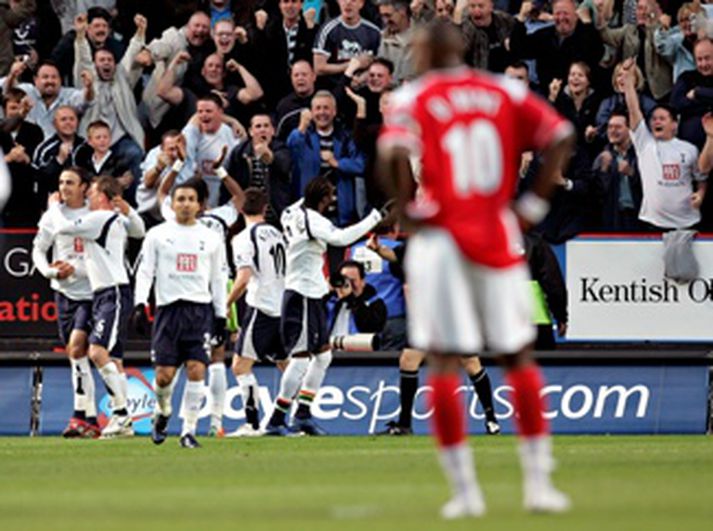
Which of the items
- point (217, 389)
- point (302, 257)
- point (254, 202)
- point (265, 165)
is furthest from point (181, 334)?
point (265, 165)

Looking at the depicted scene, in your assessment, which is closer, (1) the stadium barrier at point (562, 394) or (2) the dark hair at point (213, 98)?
(1) the stadium barrier at point (562, 394)

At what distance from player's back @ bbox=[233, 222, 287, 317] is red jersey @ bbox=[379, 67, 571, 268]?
464 inches

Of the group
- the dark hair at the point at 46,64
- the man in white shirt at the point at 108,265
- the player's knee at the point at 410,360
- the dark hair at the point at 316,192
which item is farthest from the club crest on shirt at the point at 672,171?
the dark hair at the point at 46,64

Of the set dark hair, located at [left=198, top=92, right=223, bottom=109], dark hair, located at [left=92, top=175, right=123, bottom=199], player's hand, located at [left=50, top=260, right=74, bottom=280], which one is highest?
dark hair, located at [left=198, top=92, right=223, bottom=109]

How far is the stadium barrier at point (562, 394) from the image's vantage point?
75.6 ft

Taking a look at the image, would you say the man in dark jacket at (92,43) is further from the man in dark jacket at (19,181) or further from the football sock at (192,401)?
the football sock at (192,401)

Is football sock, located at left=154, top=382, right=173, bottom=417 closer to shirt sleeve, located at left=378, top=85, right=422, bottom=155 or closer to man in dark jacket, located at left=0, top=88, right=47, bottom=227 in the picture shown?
man in dark jacket, located at left=0, top=88, right=47, bottom=227

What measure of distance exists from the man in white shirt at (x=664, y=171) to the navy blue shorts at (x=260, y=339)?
4.44m

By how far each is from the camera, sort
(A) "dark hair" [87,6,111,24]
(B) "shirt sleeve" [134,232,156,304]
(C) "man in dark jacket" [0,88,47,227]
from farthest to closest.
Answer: (A) "dark hair" [87,6,111,24], (C) "man in dark jacket" [0,88,47,227], (B) "shirt sleeve" [134,232,156,304]

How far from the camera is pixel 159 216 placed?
77.8 ft

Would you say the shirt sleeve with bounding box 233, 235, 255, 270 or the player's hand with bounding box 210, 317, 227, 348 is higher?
the shirt sleeve with bounding box 233, 235, 255, 270

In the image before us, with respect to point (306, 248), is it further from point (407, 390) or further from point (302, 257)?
point (407, 390)

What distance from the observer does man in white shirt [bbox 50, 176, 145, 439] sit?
21328 millimetres

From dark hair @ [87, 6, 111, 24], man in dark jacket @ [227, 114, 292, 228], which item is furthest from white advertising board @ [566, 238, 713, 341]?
dark hair @ [87, 6, 111, 24]
